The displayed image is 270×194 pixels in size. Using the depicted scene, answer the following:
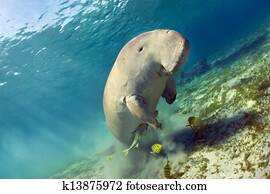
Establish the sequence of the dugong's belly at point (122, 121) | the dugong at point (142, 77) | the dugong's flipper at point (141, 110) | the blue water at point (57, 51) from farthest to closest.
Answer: the blue water at point (57, 51), the dugong's belly at point (122, 121), the dugong's flipper at point (141, 110), the dugong at point (142, 77)

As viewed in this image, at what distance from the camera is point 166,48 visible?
14.0 feet

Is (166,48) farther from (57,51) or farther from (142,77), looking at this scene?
(57,51)

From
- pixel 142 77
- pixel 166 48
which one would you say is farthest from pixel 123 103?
pixel 166 48

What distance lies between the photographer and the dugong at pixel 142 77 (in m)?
4.23

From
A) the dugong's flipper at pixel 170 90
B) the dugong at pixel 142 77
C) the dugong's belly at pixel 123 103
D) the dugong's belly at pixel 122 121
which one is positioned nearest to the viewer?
the dugong at pixel 142 77

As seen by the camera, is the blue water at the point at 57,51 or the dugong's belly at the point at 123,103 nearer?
the dugong's belly at the point at 123,103

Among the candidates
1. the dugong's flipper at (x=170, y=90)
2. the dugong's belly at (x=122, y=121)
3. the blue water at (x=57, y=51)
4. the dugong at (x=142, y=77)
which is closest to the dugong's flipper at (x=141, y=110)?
the dugong at (x=142, y=77)

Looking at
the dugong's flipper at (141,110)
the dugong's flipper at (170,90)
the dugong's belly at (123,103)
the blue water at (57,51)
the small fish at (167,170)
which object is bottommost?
the small fish at (167,170)

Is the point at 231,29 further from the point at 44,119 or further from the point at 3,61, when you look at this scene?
the point at 3,61

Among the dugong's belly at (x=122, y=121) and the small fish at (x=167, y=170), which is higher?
the dugong's belly at (x=122, y=121)

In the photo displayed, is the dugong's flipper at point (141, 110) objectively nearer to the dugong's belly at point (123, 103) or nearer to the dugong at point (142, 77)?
the dugong at point (142, 77)

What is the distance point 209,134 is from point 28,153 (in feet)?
180

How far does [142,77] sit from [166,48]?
0.77 metres

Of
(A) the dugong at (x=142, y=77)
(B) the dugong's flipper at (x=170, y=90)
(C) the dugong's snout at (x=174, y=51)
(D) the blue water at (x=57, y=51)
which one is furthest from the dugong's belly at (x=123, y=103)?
(D) the blue water at (x=57, y=51)
